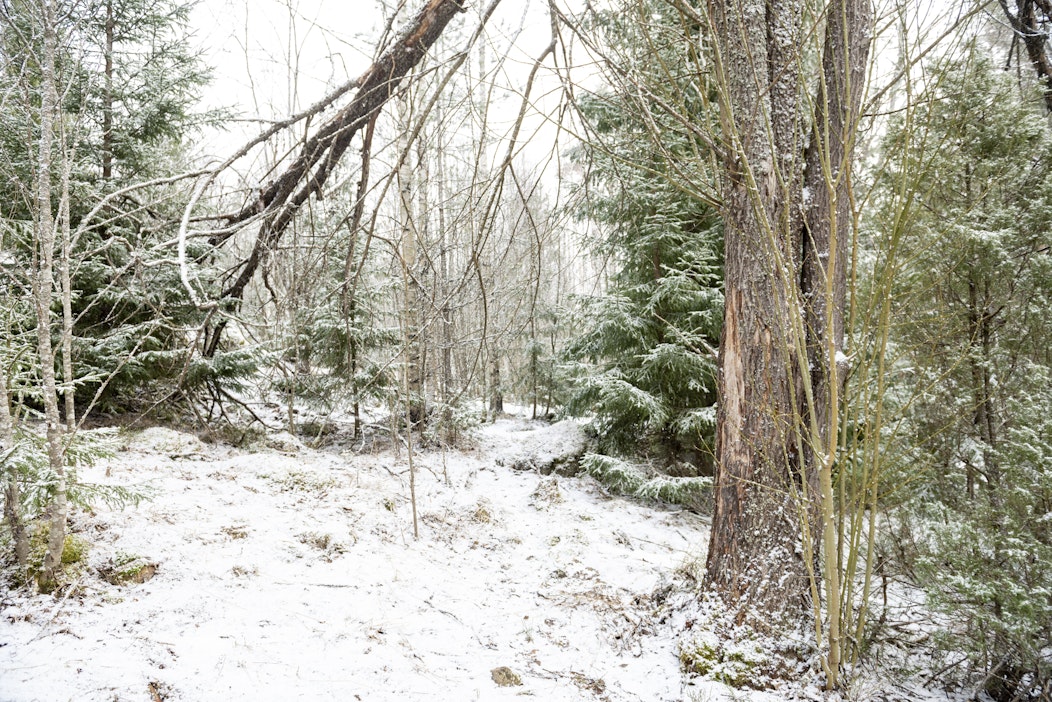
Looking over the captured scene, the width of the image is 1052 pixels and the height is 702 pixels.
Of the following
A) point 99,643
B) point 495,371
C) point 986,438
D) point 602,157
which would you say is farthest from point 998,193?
point 495,371

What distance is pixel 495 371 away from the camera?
1330 centimetres

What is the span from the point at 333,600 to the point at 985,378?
437 centimetres

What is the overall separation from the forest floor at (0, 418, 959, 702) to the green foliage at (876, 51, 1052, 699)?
3.52 feet

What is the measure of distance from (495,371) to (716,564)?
10700 mm

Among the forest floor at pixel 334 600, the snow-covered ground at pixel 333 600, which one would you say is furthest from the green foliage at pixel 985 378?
the snow-covered ground at pixel 333 600

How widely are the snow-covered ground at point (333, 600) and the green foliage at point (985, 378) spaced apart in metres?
1.37

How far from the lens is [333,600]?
3227mm

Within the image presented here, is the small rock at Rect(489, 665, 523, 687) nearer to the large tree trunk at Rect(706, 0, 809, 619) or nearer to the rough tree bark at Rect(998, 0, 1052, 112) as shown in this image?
the large tree trunk at Rect(706, 0, 809, 619)

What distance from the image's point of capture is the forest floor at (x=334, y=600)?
238cm

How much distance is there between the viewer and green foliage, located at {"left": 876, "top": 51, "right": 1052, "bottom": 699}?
241cm

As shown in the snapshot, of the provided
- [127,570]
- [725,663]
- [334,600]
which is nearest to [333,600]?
[334,600]

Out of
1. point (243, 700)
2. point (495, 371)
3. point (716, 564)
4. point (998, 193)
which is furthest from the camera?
point (495, 371)

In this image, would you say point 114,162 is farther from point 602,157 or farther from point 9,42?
point 602,157

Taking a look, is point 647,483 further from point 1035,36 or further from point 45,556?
point 45,556
